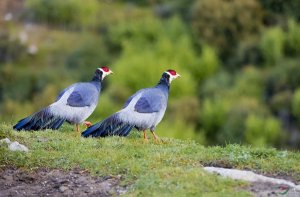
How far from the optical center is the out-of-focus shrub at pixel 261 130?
61219 mm

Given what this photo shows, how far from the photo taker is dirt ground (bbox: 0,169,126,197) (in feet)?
45.9

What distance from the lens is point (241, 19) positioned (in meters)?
82.7

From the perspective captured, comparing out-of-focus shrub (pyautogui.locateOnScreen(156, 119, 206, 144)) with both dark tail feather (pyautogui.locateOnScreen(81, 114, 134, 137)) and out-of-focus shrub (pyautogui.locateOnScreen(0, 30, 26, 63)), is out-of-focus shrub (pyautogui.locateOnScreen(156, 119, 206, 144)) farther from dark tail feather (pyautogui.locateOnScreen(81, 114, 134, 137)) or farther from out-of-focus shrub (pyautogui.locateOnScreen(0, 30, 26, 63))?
dark tail feather (pyautogui.locateOnScreen(81, 114, 134, 137))

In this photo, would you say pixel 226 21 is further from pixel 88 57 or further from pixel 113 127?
pixel 113 127

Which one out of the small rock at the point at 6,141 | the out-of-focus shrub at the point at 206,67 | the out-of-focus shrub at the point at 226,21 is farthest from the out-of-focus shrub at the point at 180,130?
the small rock at the point at 6,141

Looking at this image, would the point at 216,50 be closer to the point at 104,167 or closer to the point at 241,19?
the point at 241,19

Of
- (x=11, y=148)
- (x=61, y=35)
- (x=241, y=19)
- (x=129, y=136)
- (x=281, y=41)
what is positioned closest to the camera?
(x=11, y=148)

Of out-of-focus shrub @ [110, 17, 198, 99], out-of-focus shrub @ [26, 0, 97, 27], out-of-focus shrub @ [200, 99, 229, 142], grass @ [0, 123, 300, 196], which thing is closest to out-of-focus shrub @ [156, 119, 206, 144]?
out-of-focus shrub @ [200, 99, 229, 142]

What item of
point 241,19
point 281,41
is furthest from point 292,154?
point 241,19

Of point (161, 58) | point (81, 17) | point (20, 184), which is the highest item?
point (81, 17)

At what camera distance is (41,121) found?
1780cm

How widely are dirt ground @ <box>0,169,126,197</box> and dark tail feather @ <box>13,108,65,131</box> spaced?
2784 millimetres

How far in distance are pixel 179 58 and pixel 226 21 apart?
6061 millimetres

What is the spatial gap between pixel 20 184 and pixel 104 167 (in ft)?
5.09
